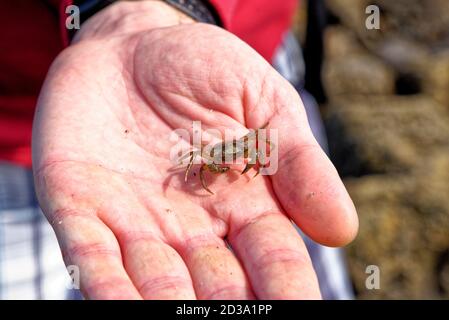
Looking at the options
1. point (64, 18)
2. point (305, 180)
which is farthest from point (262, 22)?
point (305, 180)

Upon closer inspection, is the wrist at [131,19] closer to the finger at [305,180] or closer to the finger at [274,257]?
the finger at [305,180]

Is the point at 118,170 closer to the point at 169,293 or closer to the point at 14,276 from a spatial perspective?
the point at 169,293

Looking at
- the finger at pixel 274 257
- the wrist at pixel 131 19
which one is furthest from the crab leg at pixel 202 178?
the wrist at pixel 131 19

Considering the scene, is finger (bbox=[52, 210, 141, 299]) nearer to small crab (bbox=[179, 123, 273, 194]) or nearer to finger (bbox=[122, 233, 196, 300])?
finger (bbox=[122, 233, 196, 300])

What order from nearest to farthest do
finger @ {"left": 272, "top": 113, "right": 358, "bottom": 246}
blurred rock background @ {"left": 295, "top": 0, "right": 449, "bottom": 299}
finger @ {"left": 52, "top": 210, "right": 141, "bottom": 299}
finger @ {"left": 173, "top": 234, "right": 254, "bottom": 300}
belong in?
1. finger @ {"left": 52, "top": 210, "right": 141, "bottom": 299}
2. finger @ {"left": 173, "top": 234, "right": 254, "bottom": 300}
3. finger @ {"left": 272, "top": 113, "right": 358, "bottom": 246}
4. blurred rock background @ {"left": 295, "top": 0, "right": 449, "bottom": 299}

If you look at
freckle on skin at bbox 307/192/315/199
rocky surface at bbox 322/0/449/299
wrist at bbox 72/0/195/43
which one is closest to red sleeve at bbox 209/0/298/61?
wrist at bbox 72/0/195/43
